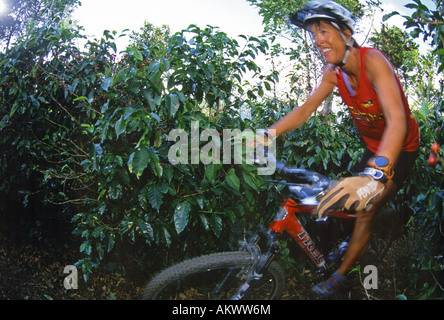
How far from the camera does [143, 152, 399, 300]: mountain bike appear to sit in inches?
65.5

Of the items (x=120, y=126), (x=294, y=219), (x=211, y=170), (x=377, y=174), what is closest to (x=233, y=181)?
(x=211, y=170)

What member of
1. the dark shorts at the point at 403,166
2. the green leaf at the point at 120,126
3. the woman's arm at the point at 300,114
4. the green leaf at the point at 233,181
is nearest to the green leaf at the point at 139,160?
the green leaf at the point at 120,126

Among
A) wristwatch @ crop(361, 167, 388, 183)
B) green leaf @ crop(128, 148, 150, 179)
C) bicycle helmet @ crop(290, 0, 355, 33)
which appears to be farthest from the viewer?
green leaf @ crop(128, 148, 150, 179)

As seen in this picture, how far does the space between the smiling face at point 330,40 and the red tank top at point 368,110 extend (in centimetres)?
8

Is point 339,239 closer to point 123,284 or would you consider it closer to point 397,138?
point 397,138

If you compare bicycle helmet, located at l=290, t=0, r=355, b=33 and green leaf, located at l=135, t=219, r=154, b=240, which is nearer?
bicycle helmet, located at l=290, t=0, r=355, b=33

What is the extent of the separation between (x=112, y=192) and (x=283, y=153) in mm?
1201

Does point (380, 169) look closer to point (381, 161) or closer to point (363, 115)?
point (381, 161)

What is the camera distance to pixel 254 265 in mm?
1696

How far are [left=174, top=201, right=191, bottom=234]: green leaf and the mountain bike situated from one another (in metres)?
0.22

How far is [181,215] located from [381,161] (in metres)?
1.04

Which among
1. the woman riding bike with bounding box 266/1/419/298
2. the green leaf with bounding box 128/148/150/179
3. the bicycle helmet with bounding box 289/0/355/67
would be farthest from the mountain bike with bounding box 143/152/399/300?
the bicycle helmet with bounding box 289/0/355/67

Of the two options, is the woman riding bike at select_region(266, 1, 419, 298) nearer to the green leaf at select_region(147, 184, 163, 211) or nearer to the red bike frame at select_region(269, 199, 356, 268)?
the red bike frame at select_region(269, 199, 356, 268)

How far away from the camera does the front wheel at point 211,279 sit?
5.47 ft
